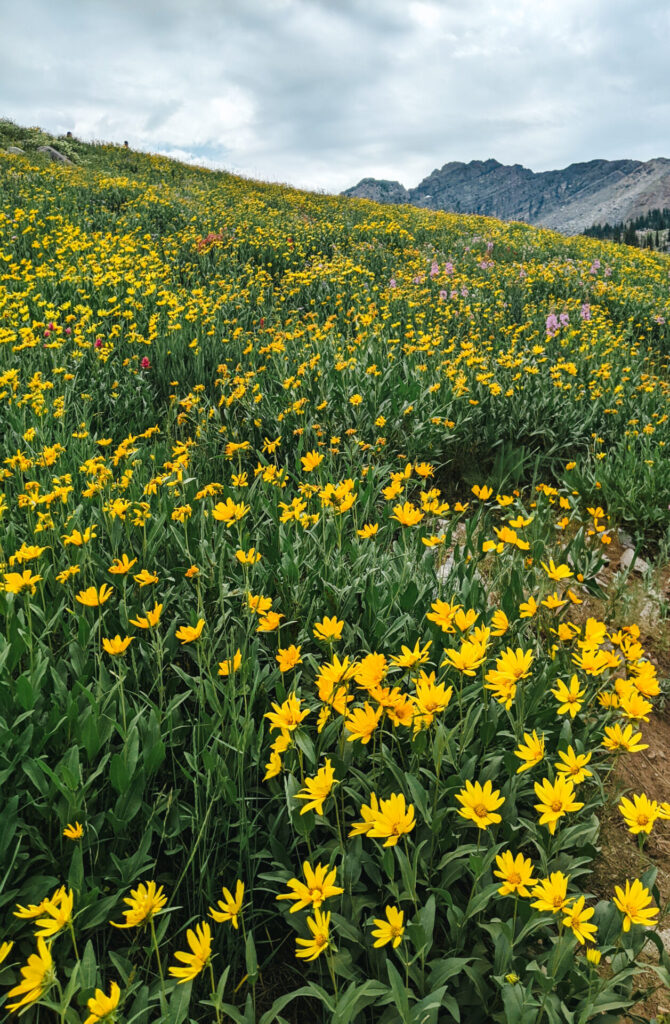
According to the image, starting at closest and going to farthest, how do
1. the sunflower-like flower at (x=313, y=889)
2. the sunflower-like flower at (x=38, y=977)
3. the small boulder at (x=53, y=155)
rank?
the sunflower-like flower at (x=38, y=977)
the sunflower-like flower at (x=313, y=889)
the small boulder at (x=53, y=155)

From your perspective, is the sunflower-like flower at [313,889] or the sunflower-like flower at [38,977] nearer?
the sunflower-like flower at [38,977]

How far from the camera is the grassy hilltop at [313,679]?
3.81ft

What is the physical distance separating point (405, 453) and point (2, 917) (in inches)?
117

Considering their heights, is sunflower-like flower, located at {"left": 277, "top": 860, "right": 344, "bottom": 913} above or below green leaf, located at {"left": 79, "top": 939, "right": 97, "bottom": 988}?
above

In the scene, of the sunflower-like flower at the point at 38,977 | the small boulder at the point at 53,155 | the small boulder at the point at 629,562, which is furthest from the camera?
the small boulder at the point at 53,155

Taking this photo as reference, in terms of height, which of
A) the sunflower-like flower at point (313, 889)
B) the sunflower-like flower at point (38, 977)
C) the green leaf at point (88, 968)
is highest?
the sunflower-like flower at point (38, 977)

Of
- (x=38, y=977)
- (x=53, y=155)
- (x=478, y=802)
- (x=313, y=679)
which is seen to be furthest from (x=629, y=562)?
(x=53, y=155)

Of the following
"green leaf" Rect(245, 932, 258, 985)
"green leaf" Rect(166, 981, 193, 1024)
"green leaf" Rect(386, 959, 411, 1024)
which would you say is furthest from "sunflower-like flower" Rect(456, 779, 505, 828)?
"green leaf" Rect(166, 981, 193, 1024)

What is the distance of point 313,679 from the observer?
184 centimetres

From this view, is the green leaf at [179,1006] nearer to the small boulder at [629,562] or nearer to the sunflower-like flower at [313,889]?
the sunflower-like flower at [313,889]

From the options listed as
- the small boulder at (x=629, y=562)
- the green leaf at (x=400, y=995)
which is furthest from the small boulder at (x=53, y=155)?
the green leaf at (x=400, y=995)

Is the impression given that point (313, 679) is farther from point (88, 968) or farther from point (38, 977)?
point (38, 977)

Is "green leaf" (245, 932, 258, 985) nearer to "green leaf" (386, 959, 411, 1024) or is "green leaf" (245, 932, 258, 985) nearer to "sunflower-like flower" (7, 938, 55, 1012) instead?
"green leaf" (386, 959, 411, 1024)

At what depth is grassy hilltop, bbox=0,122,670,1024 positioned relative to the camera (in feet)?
3.81
